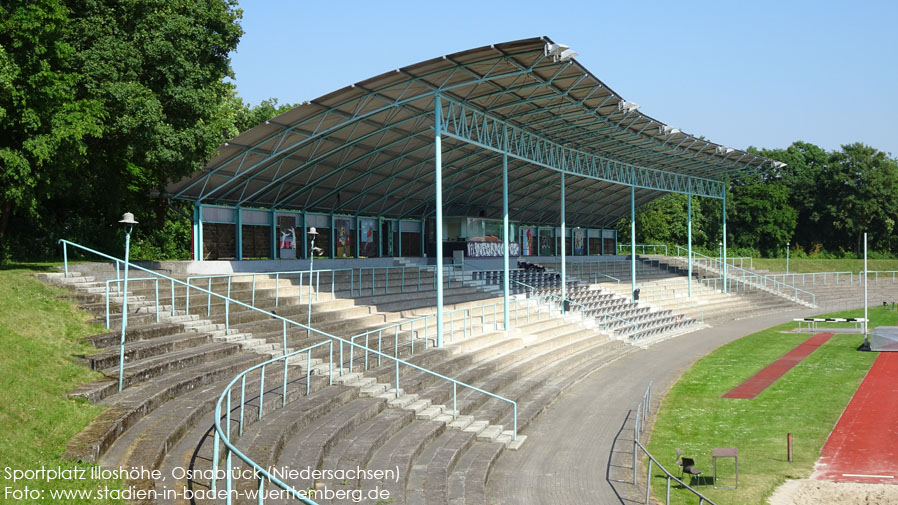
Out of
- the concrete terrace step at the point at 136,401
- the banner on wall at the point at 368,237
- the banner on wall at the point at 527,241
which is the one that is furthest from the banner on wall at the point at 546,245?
the concrete terrace step at the point at 136,401

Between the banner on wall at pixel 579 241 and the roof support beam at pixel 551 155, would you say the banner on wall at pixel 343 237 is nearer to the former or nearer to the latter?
the roof support beam at pixel 551 155

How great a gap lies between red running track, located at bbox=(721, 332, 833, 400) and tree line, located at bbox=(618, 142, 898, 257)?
43.8 meters

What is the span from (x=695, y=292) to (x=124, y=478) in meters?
44.8

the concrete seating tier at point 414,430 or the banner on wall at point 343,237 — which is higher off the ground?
the banner on wall at point 343,237

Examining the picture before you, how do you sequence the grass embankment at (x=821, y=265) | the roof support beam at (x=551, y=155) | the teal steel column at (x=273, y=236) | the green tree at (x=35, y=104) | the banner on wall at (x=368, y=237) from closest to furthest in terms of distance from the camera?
the green tree at (x=35, y=104)
the roof support beam at (x=551, y=155)
the teal steel column at (x=273, y=236)
the banner on wall at (x=368, y=237)
the grass embankment at (x=821, y=265)

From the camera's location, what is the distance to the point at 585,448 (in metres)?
16.0

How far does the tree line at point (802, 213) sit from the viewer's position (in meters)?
77.1

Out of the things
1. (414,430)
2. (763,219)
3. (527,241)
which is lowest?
(414,430)

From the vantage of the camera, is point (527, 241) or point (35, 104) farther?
point (527, 241)

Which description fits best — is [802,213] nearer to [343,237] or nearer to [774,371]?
[774,371]

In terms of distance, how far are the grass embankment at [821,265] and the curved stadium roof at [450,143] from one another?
2531 centimetres

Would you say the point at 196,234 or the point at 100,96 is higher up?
the point at 100,96

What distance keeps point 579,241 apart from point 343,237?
27744mm

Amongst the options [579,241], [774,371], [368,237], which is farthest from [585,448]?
[579,241]
